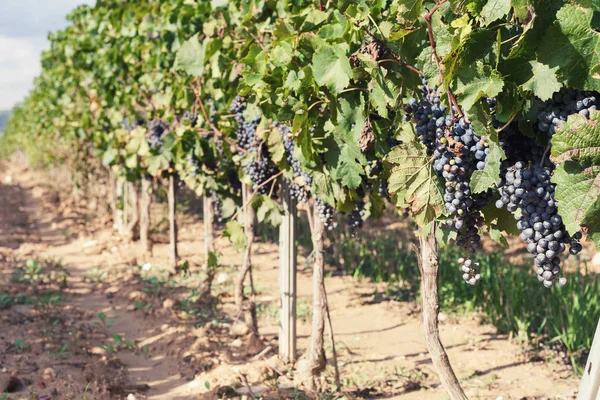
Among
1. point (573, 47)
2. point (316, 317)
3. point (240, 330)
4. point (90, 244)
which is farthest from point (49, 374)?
point (90, 244)

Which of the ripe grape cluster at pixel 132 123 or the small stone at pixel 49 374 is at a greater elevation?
the ripe grape cluster at pixel 132 123

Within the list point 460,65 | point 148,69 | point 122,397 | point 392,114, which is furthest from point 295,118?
point 148,69

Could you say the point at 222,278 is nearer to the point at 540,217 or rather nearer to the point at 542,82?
the point at 540,217

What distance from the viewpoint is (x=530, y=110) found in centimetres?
172

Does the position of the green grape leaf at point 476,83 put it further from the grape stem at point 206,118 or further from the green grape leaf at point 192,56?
the green grape leaf at point 192,56

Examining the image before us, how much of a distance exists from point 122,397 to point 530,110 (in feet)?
9.99

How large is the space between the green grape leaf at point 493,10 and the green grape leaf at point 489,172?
35 centimetres

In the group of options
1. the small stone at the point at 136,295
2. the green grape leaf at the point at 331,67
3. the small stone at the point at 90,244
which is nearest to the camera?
the green grape leaf at the point at 331,67

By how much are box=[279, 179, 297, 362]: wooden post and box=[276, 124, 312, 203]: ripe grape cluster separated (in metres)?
0.44

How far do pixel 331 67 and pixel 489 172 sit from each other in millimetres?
785


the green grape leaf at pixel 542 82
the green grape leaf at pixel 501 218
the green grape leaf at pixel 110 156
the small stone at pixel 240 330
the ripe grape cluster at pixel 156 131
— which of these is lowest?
the small stone at pixel 240 330

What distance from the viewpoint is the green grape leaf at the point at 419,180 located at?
2.04 metres

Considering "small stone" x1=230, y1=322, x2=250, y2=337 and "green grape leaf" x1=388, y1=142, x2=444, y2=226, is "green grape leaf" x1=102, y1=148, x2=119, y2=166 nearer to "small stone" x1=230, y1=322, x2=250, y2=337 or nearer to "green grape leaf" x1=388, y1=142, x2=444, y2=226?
"small stone" x1=230, y1=322, x2=250, y2=337

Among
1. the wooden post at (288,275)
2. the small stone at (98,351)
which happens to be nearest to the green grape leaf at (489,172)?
the wooden post at (288,275)
